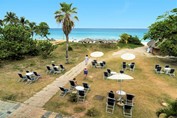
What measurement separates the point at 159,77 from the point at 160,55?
51.8ft

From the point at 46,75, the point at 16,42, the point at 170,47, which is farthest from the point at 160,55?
the point at 16,42

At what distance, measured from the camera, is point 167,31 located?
2838 centimetres

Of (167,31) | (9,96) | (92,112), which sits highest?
(167,31)

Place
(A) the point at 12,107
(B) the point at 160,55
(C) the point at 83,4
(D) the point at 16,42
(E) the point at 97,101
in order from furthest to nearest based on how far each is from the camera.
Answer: (C) the point at 83,4, (B) the point at 160,55, (D) the point at 16,42, (E) the point at 97,101, (A) the point at 12,107

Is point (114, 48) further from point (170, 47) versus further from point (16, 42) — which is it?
point (16, 42)

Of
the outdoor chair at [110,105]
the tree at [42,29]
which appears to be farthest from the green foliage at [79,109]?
the tree at [42,29]

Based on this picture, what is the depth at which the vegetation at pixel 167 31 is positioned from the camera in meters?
28.1

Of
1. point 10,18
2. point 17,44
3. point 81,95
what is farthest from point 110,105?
point 10,18

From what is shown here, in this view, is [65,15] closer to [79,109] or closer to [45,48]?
[45,48]

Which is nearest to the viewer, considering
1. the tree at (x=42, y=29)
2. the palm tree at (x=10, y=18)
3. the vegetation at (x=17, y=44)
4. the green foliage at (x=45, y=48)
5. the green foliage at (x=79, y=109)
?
the green foliage at (x=79, y=109)

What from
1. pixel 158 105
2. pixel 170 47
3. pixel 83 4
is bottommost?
pixel 158 105

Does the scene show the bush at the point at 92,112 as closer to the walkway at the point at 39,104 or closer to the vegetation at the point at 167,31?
the walkway at the point at 39,104

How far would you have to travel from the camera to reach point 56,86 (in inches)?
699

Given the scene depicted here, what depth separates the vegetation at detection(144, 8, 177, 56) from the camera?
28.1 metres
